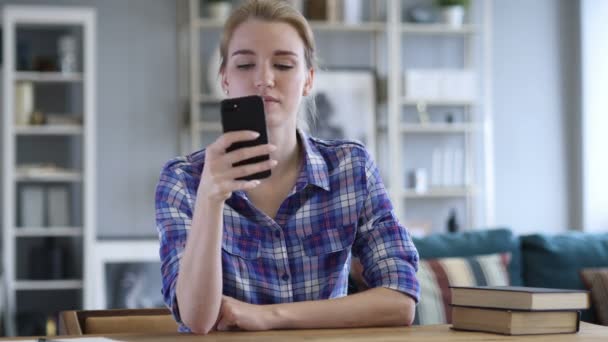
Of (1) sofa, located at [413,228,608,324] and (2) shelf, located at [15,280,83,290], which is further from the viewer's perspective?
(2) shelf, located at [15,280,83,290]

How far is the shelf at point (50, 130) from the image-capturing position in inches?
208

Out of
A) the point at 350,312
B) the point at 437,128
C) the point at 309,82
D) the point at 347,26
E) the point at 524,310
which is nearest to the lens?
the point at 524,310

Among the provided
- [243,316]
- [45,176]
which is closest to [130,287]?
[45,176]

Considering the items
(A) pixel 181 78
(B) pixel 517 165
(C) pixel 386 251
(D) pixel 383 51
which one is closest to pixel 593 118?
(B) pixel 517 165

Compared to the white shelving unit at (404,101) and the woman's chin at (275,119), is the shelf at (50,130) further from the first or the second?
the woman's chin at (275,119)

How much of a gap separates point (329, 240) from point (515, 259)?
1.85 m

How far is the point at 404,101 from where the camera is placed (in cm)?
599

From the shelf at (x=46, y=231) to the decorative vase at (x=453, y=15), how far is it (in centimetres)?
260

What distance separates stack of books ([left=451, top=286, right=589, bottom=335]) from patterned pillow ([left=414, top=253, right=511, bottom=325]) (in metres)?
1.46

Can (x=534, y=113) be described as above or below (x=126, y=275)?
above

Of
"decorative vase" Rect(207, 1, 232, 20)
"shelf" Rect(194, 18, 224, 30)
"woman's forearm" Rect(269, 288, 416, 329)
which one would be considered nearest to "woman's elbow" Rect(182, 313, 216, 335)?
"woman's forearm" Rect(269, 288, 416, 329)

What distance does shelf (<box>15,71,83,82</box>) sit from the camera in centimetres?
532

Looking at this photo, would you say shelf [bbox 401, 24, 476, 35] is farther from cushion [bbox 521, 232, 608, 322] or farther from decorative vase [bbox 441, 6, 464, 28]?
cushion [bbox 521, 232, 608, 322]

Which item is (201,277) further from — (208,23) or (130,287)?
(208,23)
